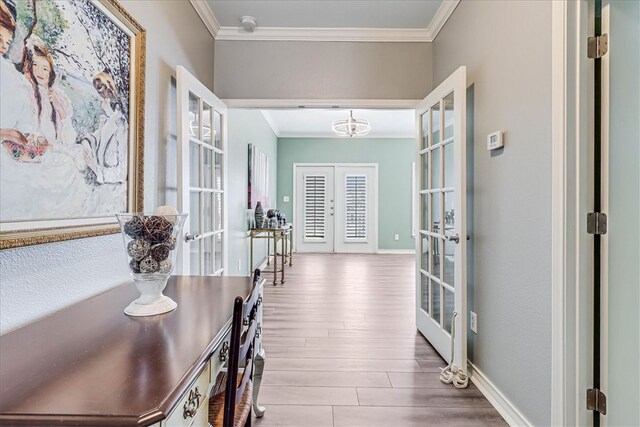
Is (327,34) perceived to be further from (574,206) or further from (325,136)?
(325,136)

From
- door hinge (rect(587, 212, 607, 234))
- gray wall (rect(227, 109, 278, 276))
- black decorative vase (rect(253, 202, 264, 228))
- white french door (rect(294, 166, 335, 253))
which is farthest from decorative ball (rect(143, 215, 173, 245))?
white french door (rect(294, 166, 335, 253))

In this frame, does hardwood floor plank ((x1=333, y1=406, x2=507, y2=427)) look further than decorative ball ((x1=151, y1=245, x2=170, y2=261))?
Yes

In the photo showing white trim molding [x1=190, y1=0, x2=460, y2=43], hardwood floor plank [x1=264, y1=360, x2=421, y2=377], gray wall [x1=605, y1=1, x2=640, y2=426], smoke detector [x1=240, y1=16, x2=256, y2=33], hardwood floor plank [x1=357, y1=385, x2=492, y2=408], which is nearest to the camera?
gray wall [x1=605, y1=1, x2=640, y2=426]

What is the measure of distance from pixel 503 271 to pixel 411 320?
1.62m

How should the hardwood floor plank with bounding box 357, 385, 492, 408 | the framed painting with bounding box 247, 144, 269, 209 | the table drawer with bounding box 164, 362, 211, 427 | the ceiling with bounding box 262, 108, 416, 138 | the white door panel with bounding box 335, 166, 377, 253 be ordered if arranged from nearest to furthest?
1. the table drawer with bounding box 164, 362, 211, 427
2. the hardwood floor plank with bounding box 357, 385, 492, 408
3. the framed painting with bounding box 247, 144, 269, 209
4. the ceiling with bounding box 262, 108, 416, 138
5. the white door panel with bounding box 335, 166, 377, 253

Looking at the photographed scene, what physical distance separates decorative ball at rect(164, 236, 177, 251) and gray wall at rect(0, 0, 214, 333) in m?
0.38

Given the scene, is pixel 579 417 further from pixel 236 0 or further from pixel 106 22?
pixel 236 0

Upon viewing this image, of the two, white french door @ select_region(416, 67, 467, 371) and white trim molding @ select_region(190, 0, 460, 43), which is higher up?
white trim molding @ select_region(190, 0, 460, 43)

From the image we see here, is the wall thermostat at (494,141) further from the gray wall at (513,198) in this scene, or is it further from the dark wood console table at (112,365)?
the dark wood console table at (112,365)

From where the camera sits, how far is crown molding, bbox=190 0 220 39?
8.07ft

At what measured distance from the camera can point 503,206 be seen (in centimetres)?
185

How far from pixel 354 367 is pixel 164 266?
164 centimetres

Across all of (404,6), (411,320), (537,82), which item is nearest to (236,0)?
(404,6)

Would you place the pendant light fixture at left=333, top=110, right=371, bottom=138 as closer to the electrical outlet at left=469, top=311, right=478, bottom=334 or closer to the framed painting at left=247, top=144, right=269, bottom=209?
the framed painting at left=247, top=144, right=269, bottom=209
